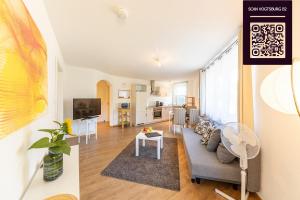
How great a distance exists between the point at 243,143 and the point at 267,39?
1.14 m

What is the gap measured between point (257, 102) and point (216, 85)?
1640 millimetres

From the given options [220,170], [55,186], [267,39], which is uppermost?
[267,39]

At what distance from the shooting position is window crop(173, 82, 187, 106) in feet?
25.2

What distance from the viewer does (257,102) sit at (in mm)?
1925

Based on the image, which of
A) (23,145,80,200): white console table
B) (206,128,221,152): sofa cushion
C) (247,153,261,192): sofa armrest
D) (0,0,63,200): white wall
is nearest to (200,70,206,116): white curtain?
(206,128,221,152): sofa cushion

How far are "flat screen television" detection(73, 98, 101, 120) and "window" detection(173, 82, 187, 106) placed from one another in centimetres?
485

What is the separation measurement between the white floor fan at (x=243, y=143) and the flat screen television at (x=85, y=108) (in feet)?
12.6

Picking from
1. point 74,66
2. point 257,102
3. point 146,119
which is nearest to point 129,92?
point 146,119

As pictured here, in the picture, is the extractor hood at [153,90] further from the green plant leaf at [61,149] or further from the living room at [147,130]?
the green plant leaf at [61,149]

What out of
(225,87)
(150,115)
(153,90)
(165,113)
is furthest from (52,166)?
(165,113)

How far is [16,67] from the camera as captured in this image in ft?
2.71

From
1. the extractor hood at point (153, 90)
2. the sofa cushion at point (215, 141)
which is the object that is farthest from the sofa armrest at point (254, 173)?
the extractor hood at point (153, 90)

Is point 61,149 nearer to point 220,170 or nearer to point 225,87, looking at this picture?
point 220,170

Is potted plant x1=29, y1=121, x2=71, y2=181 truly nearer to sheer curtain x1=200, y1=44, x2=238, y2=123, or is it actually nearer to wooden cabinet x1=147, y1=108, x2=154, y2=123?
sheer curtain x1=200, y1=44, x2=238, y2=123
